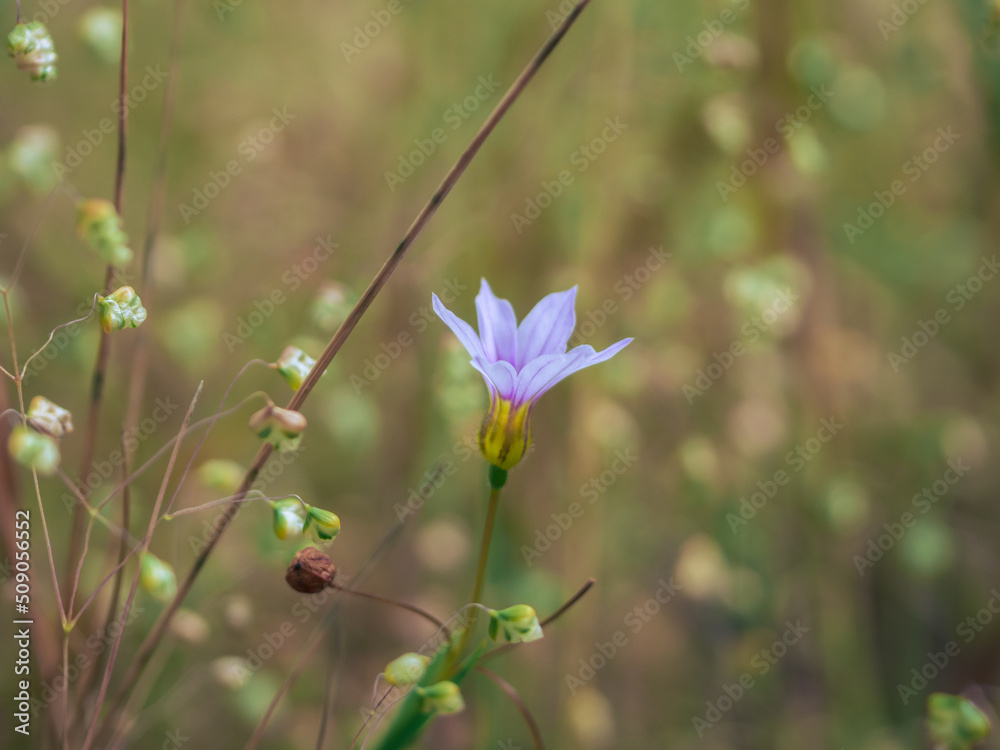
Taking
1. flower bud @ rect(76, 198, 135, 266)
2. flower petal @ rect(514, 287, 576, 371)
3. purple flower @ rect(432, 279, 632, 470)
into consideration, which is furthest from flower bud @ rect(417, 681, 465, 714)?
flower bud @ rect(76, 198, 135, 266)

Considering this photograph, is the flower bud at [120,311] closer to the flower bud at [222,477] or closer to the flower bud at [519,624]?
the flower bud at [222,477]

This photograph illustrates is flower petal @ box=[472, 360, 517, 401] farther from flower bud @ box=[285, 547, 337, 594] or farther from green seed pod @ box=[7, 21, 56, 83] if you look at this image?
green seed pod @ box=[7, 21, 56, 83]

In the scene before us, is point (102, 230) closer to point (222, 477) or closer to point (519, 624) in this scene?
point (222, 477)

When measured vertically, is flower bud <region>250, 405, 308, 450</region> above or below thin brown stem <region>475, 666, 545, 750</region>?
above

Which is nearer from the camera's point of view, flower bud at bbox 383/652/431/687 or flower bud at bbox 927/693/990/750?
flower bud at bbox 383/652/431/687

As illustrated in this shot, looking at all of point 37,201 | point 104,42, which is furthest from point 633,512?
point 37,201

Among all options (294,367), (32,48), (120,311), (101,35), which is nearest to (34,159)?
(101,35)
